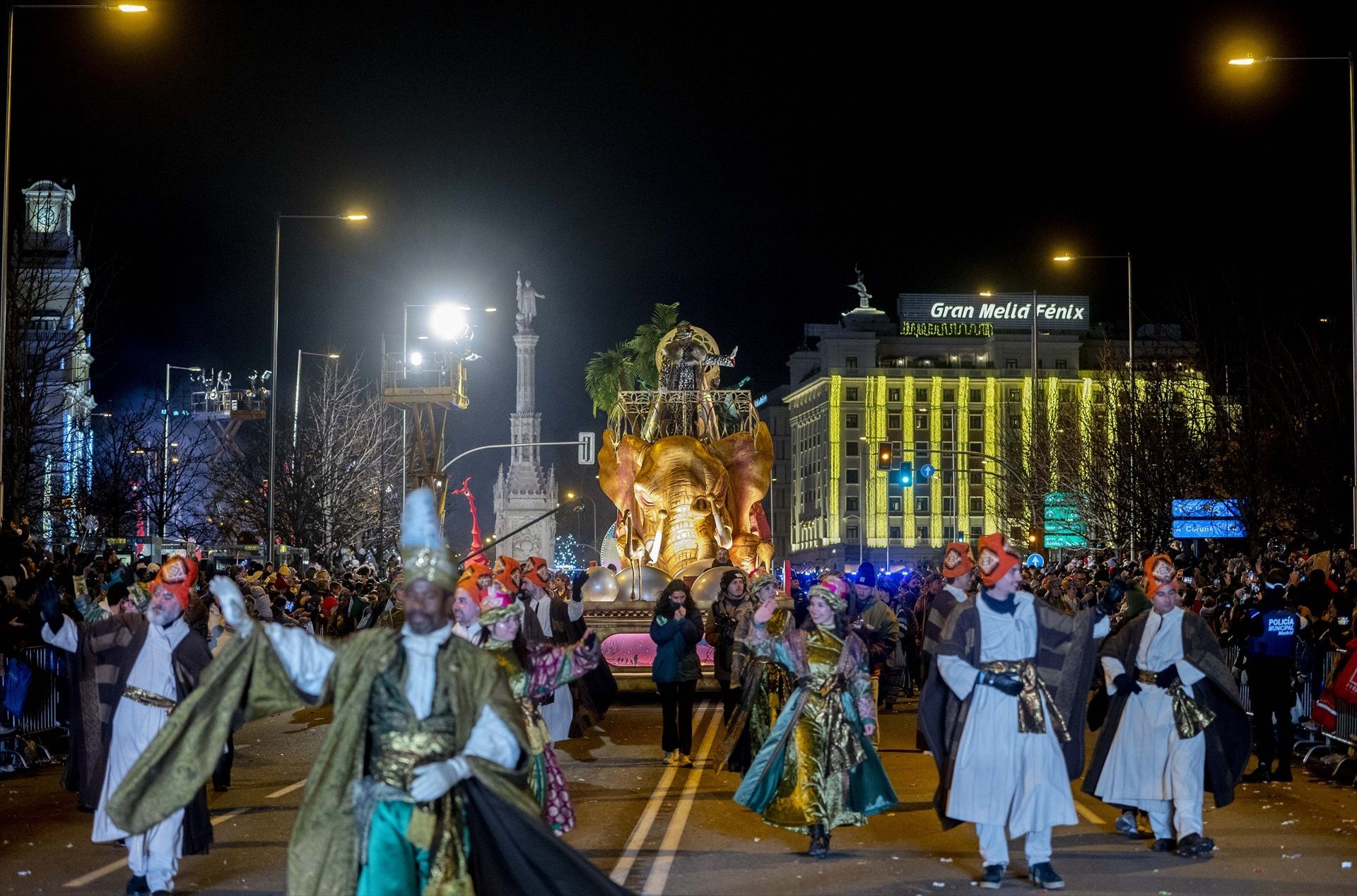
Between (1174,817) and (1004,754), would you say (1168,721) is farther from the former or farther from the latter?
(1004,754)

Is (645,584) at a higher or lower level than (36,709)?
higher

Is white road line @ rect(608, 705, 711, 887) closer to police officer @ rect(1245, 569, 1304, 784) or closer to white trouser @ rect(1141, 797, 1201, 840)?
white trouser @ rect(1141, 797, 1201, 840)

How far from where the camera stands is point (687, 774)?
16.1 metres

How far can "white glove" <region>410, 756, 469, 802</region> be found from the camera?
6.39 metres

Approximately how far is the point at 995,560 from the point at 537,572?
892cm

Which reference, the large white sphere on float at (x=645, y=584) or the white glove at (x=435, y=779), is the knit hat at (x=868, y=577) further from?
the white glove at (x=435, y=779)

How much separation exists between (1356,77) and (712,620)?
1086cm

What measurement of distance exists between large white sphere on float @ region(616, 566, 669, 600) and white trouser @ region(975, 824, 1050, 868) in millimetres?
18428

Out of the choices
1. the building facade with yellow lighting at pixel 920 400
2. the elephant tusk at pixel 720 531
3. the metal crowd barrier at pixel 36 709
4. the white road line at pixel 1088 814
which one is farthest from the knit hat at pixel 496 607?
the building facade with yellow lighting at pixel 920 400

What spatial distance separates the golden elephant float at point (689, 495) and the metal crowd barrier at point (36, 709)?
18.6 m

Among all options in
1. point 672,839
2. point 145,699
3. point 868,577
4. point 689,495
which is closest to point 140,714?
point 145,699

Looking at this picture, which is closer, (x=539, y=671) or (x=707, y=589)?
(x=539, y=671)

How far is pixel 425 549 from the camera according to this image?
6766 mm

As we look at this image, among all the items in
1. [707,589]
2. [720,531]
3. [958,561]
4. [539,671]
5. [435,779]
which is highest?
[720,531]
